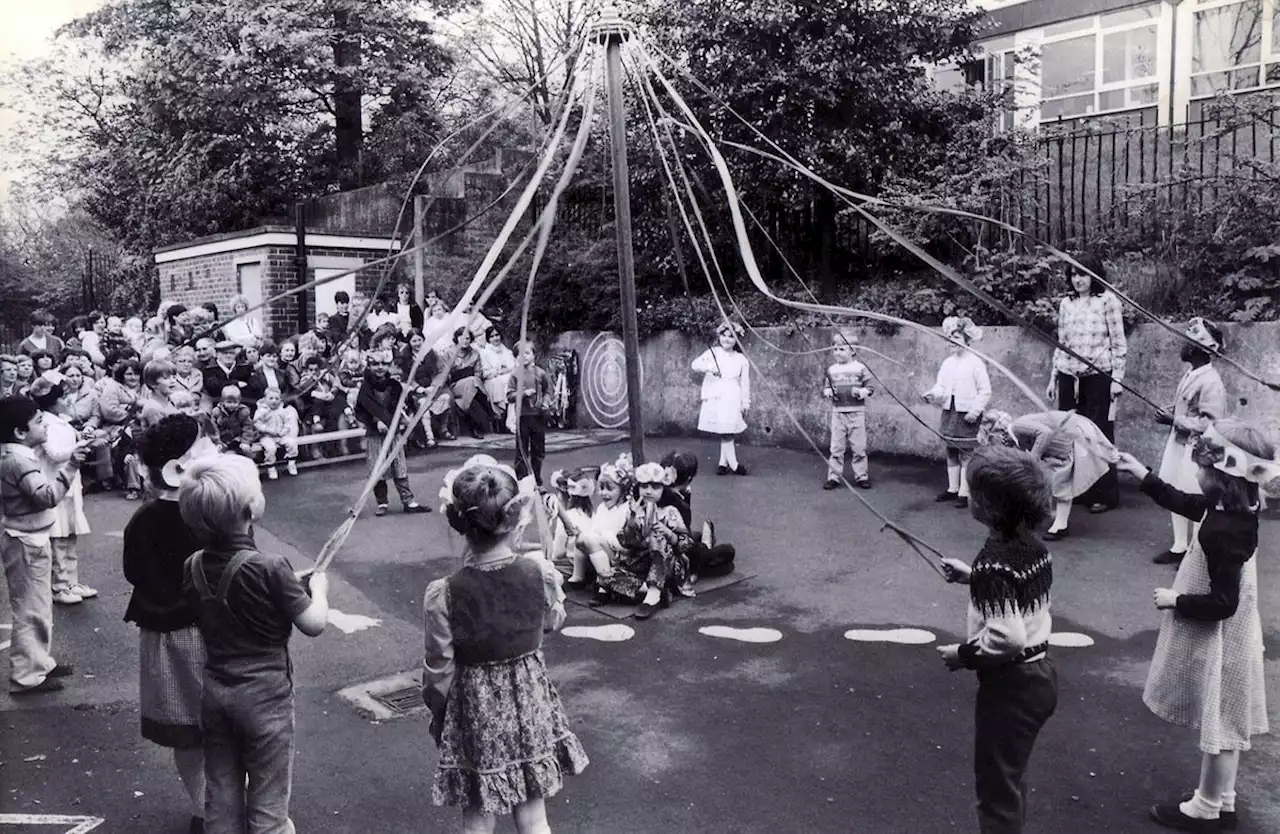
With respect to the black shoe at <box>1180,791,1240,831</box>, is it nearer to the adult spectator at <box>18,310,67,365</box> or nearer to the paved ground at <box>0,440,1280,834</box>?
the paved ground at <box>0,440,1280,834</box>

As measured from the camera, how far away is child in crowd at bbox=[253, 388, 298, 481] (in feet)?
35.1

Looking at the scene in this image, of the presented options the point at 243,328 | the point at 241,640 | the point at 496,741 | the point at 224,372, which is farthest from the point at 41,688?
the point at 243,328

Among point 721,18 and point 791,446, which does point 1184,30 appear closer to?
point 721,18

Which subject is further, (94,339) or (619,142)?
(94,339)

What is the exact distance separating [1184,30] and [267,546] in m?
15.3

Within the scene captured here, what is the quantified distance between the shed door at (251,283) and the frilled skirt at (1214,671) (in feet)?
45.7

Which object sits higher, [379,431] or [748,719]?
[379,431]

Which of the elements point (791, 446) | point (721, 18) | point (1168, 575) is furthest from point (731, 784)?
point (721, 18)

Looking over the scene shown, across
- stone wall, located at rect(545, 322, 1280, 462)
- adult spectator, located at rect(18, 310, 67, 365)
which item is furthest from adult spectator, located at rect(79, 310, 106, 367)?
stone wall, located at rect(545, 322, 1280, 462)

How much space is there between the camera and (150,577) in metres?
3.50

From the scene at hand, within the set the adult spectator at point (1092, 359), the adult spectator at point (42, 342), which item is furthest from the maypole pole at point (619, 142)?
the adult spectator at point (42, 342)

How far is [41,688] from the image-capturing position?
5020 millimetres

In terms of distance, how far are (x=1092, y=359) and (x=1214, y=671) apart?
511cm

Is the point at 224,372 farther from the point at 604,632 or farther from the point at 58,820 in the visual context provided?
the point at 58,820
